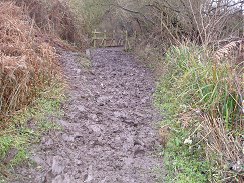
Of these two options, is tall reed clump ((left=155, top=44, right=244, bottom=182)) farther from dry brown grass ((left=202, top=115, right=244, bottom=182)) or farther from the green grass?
the green grass

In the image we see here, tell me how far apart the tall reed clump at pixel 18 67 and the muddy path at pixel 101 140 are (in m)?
0.54

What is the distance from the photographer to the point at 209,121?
129 inches

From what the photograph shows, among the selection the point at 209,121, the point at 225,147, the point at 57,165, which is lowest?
the point at 57,165

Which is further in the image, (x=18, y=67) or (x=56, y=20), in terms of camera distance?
(x=56, y=20)

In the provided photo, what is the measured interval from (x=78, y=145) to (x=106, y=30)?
951cm

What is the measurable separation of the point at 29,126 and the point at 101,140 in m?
0.89

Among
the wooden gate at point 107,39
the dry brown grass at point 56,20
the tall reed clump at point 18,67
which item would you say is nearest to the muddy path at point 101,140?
the tall reed clump at point 18,67

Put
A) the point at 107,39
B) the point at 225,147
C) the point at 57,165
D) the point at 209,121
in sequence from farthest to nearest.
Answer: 1. the point at 107,39
2. the point at 209,121
3. the point at 57,165
4. the point at 225,147

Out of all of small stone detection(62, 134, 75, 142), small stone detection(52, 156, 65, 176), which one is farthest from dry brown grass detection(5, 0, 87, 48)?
small stone detection(52, 156, 65, 176)

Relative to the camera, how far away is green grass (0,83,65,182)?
3088 millimetres

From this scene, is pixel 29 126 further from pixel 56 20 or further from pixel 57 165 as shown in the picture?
pixel 56 20

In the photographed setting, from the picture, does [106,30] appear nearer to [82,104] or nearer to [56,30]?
[56,30]

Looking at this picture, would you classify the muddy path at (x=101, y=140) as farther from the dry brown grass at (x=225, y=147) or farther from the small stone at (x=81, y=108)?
the dry brown grass at (x=225, y=147)

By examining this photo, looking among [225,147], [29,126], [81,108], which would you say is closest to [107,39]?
[81,108]
